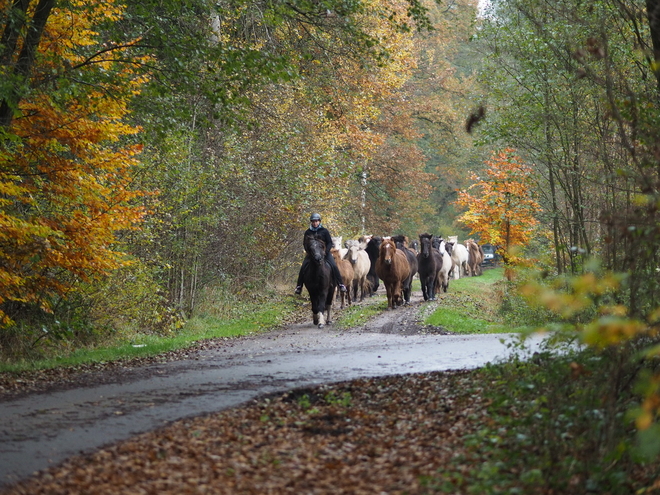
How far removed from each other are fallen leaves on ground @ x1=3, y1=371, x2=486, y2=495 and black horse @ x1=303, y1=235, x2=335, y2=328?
1134 centimetres

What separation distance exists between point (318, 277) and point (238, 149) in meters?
4.75

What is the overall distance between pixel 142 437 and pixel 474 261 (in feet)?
166

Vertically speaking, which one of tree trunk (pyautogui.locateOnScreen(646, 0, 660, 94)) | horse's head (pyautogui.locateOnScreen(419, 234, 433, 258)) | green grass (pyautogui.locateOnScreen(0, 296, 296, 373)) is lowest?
green grass (pyautogui.locateOnScreen(0, 296, 296, 373))

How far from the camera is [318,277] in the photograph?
72.6 ft

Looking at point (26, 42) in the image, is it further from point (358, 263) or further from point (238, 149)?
point (358, 263)

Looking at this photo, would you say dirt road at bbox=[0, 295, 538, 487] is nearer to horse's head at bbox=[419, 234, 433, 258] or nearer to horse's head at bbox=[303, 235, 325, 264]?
horse's head at bbox=[303, 235, 325, 264]

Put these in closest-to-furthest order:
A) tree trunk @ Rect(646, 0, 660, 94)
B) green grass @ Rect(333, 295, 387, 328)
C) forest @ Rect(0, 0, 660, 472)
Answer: tree trunk @ Rect(646, 0, 660, 94) < forest @ Rect(0, 0, 660, 472) < green grass @ Rect(333, 295, 387, 328)

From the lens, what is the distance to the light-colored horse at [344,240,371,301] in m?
32.4

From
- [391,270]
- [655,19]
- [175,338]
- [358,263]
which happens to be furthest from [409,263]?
[655,19]

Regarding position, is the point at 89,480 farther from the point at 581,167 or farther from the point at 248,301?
the point at 248,301

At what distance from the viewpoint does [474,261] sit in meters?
57.4

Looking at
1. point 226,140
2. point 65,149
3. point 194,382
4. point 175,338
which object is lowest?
point 194,382

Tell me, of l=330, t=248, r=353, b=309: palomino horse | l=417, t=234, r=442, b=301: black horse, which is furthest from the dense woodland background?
l=417, t=234, r=442, b=301: black horse

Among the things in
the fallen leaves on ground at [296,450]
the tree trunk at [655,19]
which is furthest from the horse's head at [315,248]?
the tree trunk at [655,19]
